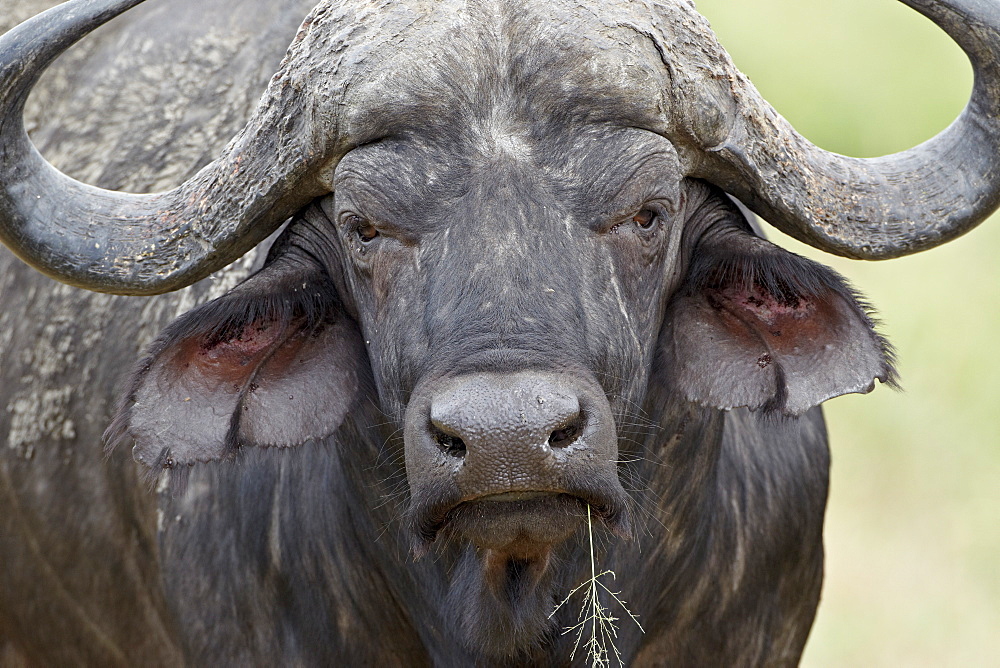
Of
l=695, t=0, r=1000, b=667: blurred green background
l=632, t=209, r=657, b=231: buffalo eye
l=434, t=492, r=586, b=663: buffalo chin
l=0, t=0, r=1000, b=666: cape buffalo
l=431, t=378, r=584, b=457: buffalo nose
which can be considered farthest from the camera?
l=695, t=0, r=1000, b=667: blurred green background

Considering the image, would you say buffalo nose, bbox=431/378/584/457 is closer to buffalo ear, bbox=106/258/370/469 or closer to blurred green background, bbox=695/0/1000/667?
buffalo ear, bbox=106/258/370/469

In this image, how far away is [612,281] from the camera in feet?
11.0

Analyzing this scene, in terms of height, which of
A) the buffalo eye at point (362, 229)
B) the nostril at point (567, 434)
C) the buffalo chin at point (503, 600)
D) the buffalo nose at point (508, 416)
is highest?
the buffalo nose at point (508, 416)

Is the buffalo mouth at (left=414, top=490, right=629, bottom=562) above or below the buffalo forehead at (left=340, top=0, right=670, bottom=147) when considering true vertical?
below

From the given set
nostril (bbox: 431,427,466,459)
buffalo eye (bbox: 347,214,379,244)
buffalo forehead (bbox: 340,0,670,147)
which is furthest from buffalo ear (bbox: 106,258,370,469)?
nostril (bbox: 431,427,466,459)

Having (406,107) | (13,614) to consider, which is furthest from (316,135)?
(13,614)

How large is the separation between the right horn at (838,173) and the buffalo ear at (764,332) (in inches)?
5.3

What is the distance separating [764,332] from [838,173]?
0.50 m

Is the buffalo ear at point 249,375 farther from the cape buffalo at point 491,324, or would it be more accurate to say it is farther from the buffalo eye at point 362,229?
the buffalo eye at point 362,229

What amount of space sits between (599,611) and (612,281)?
1.00 meters

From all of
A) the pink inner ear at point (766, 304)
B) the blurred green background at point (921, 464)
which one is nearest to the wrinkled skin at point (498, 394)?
the pink inner ear at point (766, 304)

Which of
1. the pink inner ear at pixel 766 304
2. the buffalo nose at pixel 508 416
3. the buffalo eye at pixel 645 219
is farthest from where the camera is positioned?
the pink inner ear at pixel 766 304

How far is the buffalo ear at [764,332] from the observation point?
11.7 ft

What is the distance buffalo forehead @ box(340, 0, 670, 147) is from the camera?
329 cm
